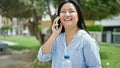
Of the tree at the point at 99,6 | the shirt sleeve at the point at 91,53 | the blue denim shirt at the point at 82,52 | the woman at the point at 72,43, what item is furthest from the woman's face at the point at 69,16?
the tree at the point at 99,6

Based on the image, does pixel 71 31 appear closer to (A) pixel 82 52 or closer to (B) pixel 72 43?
(B) pixel 72 43

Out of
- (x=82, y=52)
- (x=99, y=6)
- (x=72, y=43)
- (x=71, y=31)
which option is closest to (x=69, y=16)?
(x=71, y=31)

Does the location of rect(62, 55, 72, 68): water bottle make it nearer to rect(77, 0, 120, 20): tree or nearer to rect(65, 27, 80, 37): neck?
rect(65, 27, 80, 37): neck

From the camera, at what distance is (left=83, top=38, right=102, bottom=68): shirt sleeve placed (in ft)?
9.84

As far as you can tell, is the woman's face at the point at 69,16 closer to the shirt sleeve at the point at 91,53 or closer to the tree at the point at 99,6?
the shirt sleeve at the point at 91,53

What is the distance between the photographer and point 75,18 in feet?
10.4

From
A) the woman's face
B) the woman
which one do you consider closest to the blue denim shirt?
the woman

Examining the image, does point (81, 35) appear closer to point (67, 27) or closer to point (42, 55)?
point (67, 27)

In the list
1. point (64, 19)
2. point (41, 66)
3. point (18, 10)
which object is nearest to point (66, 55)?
point (64, 19)

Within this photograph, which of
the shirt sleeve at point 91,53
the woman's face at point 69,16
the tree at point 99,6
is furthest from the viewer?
the tree at point 99,6

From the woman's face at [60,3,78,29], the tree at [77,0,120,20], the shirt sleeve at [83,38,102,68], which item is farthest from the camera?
the tree at [77,0,120,20]

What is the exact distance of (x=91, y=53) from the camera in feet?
9.86

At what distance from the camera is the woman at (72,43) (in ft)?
9.90

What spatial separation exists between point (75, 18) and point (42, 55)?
52 centimetres
